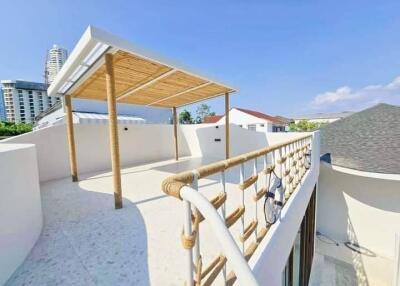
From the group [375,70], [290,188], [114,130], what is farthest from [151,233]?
[375,70]

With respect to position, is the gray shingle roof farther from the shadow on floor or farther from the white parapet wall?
the white parapet wall

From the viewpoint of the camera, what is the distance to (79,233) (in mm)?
3186

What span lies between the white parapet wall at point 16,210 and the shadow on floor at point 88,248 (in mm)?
150

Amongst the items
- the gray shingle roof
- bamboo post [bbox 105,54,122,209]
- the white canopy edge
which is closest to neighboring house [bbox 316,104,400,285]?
the gray shingle roof

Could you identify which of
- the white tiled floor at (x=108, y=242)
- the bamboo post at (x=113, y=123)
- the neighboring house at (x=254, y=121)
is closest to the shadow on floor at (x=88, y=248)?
the white tiled floor at (x=108, y=242)

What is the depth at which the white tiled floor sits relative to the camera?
222 centimetres

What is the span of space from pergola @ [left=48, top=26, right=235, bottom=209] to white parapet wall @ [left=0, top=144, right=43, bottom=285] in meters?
1.34

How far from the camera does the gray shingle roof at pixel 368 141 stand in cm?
650

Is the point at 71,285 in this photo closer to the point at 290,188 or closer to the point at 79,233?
the point at 79,233

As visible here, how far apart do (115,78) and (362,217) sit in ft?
32.6

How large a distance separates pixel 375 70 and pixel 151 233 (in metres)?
22.9

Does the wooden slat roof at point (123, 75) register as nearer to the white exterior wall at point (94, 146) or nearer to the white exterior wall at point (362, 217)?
the white exterior wall at point (94, 146)

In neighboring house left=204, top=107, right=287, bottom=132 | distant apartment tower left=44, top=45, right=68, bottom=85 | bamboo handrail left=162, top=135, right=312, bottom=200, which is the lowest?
bamboo handrail left=162, top=135, right=312, bottom=200

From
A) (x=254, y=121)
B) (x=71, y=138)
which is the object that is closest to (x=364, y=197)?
(x=71, y=138)
